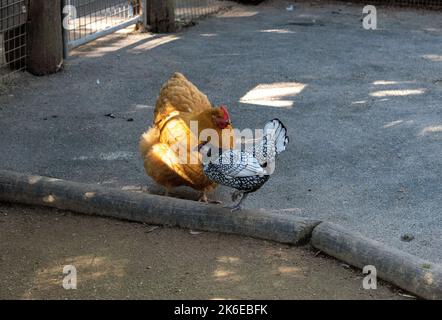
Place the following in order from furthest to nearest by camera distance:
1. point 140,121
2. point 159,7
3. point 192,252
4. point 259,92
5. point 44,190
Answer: point 159,7 < point 259,92 < point 140,121 < point 44,190 < point 192,252

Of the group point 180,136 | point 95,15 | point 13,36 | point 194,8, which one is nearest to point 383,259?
point 180,136

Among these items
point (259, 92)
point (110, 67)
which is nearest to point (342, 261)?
point (259, 92)

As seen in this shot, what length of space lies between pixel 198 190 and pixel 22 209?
48.1 inches

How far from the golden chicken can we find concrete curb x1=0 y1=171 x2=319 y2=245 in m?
0.24

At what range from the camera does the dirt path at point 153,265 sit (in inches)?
183

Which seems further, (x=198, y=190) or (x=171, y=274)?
(x=198, y=190)

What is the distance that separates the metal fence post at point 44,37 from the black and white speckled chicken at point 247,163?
407 centimetres

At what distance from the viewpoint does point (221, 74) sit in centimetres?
909

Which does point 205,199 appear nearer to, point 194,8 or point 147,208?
point 147,208

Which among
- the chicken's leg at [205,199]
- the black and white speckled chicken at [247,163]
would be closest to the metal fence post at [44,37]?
the chicken's leg at [205,199]

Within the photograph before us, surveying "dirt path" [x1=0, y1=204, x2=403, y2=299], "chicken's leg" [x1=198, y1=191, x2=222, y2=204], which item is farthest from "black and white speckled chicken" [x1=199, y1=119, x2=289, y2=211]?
"chicken's leg" [x1=198, y1=191, x2=222, y2=204]

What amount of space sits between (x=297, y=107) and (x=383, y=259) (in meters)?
3.46

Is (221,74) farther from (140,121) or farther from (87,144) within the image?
(87,144)

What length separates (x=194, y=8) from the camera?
483 inches
